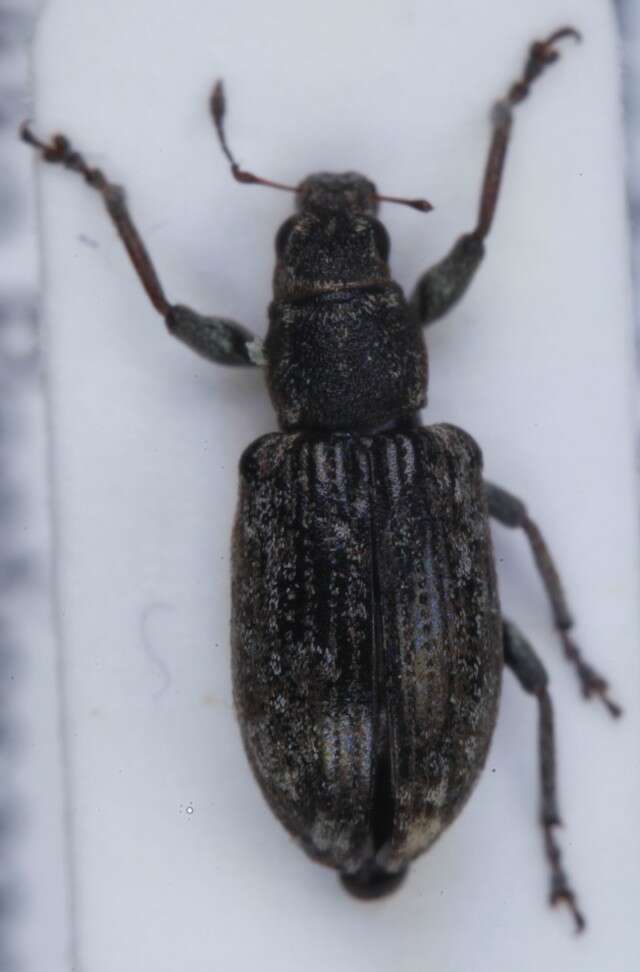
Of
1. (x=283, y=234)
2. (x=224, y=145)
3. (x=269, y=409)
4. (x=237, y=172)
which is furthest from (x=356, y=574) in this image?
(x=224, y=145)

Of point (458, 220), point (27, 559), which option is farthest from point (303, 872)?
point (458, 220)

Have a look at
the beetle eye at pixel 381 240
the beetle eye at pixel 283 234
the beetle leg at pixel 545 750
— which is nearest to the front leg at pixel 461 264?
the beetle eye at pixel 381 240

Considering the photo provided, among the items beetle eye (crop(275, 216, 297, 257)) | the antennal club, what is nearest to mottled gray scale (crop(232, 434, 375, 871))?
beetle eye (crop(275, 216, 297, 257))

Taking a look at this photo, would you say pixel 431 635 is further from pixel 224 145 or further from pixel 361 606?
pixel 224 145

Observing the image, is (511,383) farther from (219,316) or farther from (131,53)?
(131,53)

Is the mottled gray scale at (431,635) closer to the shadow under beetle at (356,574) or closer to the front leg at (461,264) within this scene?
the shadow under beetle at (356,574)

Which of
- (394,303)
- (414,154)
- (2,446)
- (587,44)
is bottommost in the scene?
(2,446)
